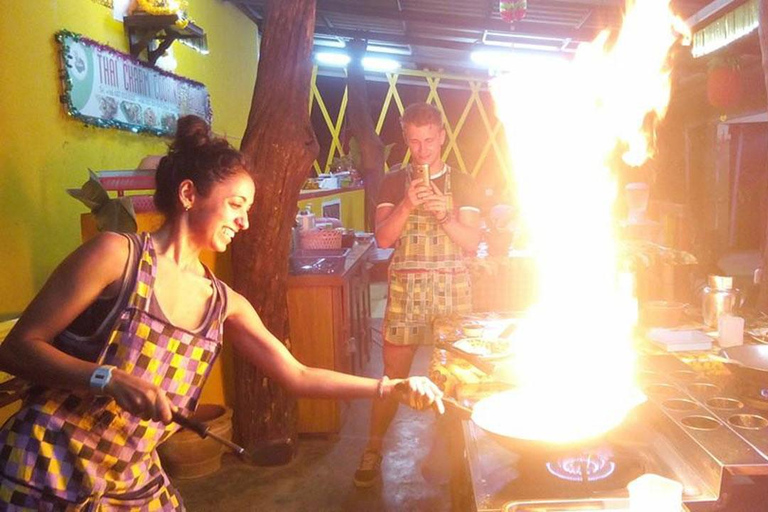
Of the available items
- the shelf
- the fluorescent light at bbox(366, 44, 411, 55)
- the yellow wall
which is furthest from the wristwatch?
the fluorescent light at bbox(366, 44, 411, 55)

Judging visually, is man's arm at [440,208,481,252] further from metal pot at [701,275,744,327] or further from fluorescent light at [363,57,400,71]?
fluorescent light at [363,57,400,71]

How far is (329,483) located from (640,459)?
2656 mm

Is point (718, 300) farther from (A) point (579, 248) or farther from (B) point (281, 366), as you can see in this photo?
(B) point (281, 366)

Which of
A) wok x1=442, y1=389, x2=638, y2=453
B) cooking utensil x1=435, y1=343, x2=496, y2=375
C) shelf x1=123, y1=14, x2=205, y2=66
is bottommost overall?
wok x1=442, y1=389, x2=638, y2=453

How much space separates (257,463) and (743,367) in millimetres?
3266

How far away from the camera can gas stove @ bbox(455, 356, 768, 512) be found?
1.64 metres

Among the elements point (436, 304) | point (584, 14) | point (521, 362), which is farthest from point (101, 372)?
point (584, 14)

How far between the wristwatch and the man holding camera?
2.16 meters

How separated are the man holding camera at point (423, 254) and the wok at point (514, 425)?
1.56 metres

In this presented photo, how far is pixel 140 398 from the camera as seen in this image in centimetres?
160

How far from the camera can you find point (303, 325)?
4719mm

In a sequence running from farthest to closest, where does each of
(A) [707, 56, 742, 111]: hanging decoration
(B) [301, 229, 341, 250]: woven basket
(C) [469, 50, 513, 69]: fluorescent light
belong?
(C) [469, 50, 513, 69]: fluorescent light → (A) [707, 56, 742, 111]: hanging decoration → (B) [301, 229, 341, 250]: woven basket

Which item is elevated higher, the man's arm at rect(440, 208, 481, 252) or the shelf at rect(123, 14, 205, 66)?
the shelf at rect(123, 14, 205, 66)

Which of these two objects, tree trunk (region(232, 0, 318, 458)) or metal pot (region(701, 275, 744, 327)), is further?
tree trunk (region(232, 0, 318, 458))
